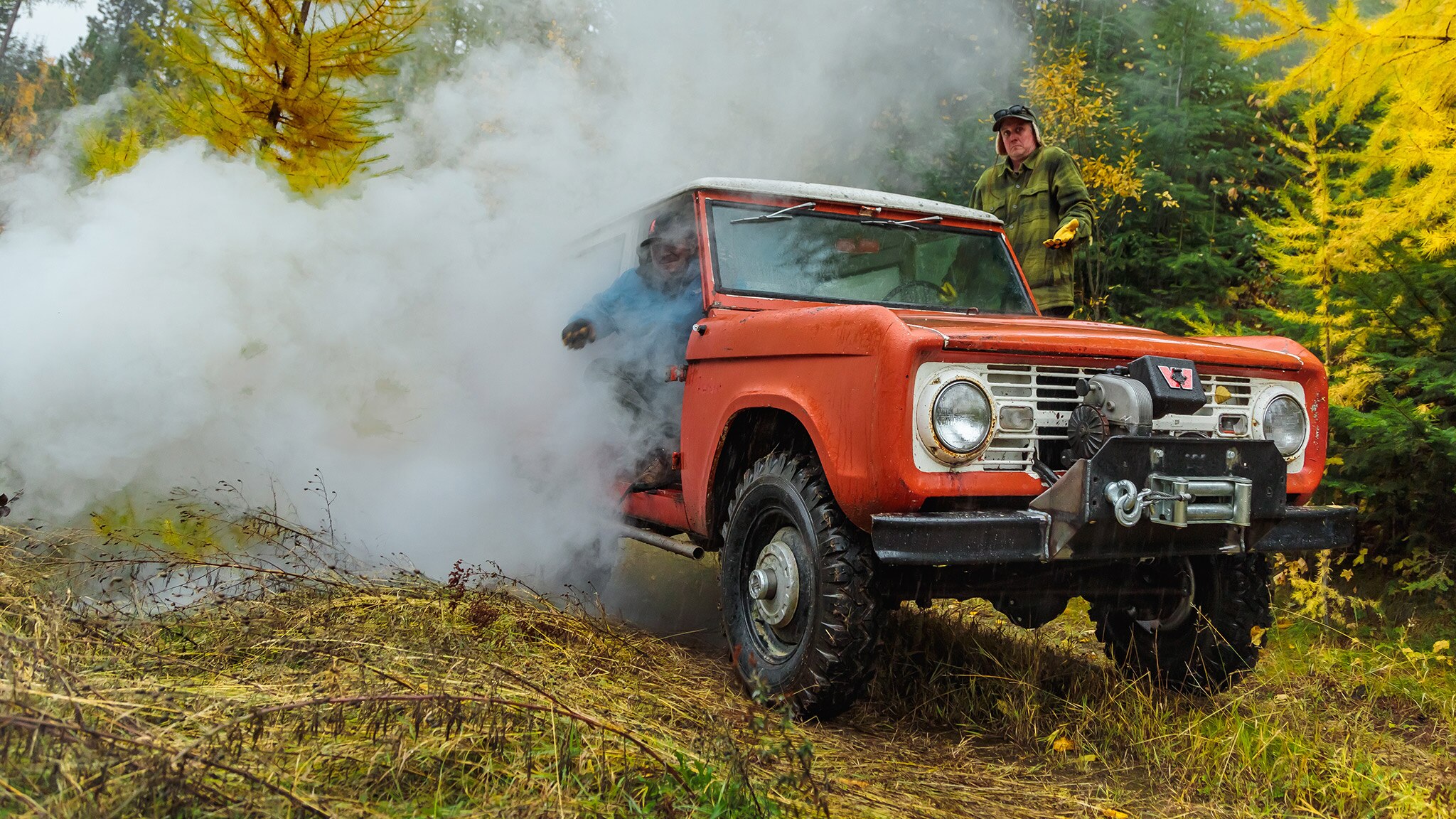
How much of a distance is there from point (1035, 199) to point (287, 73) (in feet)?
15.8

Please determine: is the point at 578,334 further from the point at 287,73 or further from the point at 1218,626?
the point at 287,73

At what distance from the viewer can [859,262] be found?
14.0ft

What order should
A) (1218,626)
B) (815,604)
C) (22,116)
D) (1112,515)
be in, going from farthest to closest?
(22,116), (1218,626), (815,604), (1112,515)

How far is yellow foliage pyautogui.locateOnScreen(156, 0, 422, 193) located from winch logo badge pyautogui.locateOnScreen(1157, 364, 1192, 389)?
5.18 metres

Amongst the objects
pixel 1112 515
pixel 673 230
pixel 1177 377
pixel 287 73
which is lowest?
pixel 1112 515

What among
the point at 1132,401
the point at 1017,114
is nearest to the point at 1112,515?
the point at 1132,401

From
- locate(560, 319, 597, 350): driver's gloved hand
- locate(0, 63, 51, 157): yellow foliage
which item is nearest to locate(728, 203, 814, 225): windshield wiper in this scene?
locate(560, 319, 597, 350): driver's gloved hand

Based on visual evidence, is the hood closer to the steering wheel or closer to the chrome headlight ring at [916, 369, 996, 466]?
the chrome headlight ring at [916, 369, 996, 466]

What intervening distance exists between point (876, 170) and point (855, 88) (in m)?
0.78

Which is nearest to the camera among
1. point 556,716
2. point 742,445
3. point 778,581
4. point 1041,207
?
point 556,716

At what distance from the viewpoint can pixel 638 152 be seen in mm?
7461

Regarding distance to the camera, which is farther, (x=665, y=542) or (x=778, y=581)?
(x=665, y=542)

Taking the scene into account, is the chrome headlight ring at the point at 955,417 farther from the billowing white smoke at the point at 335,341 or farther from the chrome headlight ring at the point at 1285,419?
the billowing white smoke at the point at 335,341

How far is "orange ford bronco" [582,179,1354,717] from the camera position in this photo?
2.78 m
